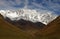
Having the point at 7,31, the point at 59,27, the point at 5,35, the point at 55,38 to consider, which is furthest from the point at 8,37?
the point at 59,27

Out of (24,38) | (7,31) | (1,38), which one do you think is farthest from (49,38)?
(1,38)

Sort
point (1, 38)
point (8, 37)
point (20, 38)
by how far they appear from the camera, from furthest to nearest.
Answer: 1. point (20, 38)
2. point (8, 37)
3. point (1, 38)

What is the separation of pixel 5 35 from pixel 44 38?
34.4 feet

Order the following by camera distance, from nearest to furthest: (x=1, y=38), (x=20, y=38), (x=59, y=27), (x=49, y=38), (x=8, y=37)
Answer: (x=1, y=38)
(x=8, y=37)
(x=20, y=38)
(x=49, y=38)
(x=59, y=27)

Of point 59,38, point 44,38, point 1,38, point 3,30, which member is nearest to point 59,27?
point 44,38

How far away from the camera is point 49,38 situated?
4344 cm

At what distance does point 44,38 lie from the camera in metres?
45.6

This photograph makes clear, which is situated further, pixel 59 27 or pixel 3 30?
pixel 59 27

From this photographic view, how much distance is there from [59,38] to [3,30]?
1055 centimetres

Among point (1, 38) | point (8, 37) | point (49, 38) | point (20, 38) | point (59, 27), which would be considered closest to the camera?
point (1, 38)

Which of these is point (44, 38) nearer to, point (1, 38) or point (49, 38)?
point (49, 38)

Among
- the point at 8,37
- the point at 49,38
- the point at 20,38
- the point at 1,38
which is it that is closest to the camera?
the point at 1,38

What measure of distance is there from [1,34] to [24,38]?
5.24 metres

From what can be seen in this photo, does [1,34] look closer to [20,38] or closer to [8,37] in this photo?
[8,37]
